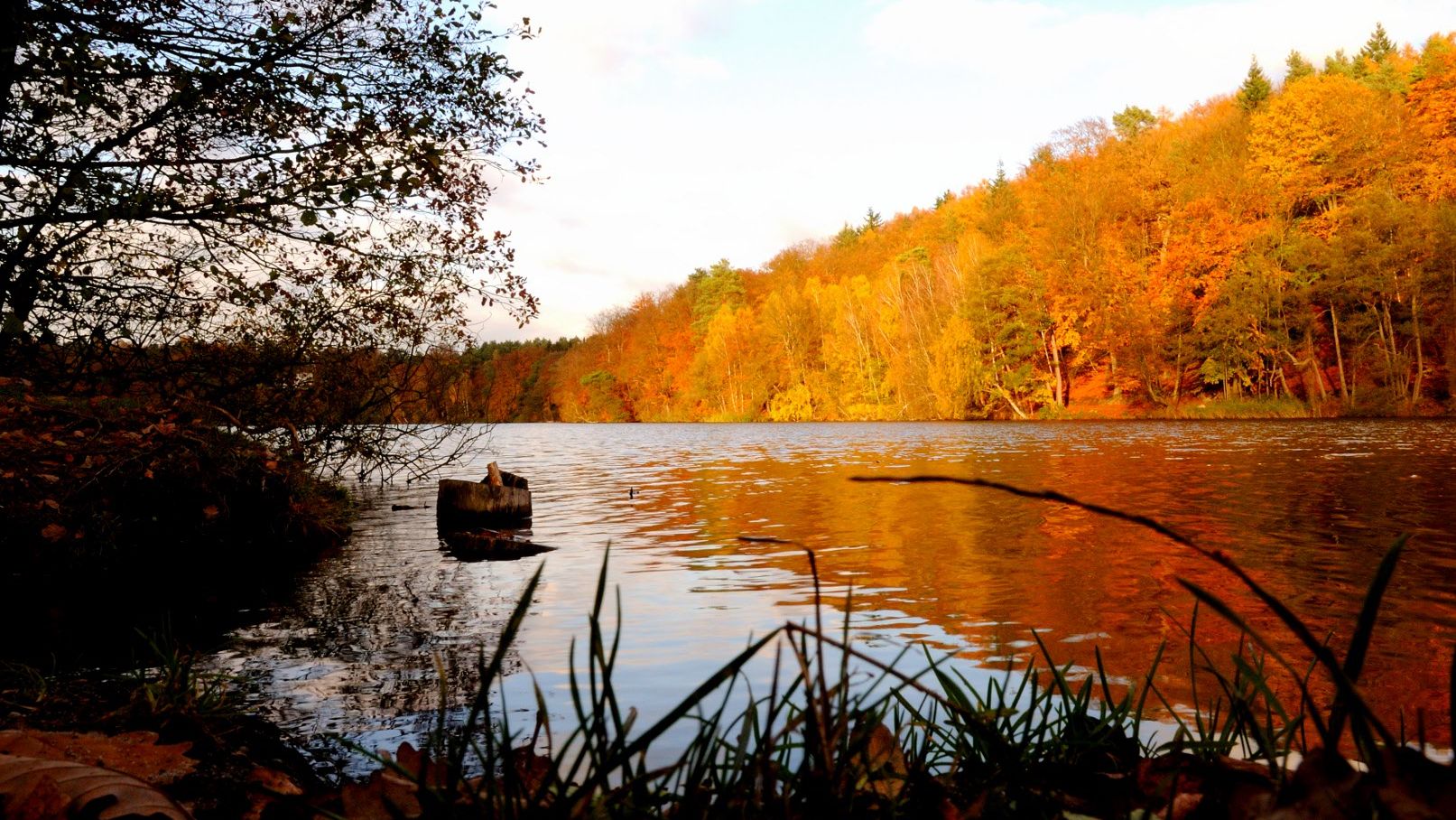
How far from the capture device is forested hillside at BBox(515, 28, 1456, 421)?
37.7m

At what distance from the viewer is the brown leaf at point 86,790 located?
118 cm

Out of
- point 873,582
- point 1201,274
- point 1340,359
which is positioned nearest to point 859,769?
point 873,582

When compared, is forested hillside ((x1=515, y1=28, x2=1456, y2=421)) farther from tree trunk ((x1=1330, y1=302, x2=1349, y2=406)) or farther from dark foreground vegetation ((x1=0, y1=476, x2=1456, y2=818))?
dark foreground vegetation ((x1=0, y1=476, x2=1456, y2=818))

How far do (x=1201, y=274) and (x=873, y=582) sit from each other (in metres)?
46.4

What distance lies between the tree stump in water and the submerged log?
1588 millimetres

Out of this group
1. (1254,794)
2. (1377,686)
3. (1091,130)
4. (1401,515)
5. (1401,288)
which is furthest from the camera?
(1091,130)

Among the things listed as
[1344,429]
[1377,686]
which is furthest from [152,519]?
[1344,429]

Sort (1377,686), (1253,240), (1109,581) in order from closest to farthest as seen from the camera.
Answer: (1377,686), (1109,581), (1253,240)

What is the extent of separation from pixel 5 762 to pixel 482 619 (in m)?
5.79

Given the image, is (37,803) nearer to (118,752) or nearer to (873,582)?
(118,752)

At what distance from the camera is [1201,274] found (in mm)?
47250

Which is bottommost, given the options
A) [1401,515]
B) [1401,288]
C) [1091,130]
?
[1401,515]

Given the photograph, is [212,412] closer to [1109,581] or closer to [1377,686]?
[1109,581]

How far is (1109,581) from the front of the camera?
791 centimetres
